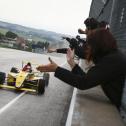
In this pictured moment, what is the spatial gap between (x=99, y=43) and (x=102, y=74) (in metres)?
0.36

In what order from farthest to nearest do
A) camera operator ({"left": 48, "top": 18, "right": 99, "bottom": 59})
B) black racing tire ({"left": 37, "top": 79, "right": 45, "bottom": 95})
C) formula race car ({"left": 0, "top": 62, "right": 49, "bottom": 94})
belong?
black racing tire ({"left": 37, "top": 79, "right": 45, "bottom": 95}) → formula race car ({"left": 0, "top": 62, "right": 49, "bottom": 94}) → camera operator ({"left": 48, "top": 18, "right": 99, "bottom": 59})

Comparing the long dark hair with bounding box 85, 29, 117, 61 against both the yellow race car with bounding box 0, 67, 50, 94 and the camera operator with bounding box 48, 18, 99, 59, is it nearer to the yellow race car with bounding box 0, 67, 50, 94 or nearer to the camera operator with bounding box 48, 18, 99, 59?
the camera operator with bounding box 48, 18, 99, 59

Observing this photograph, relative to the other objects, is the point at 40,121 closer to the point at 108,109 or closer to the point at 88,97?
the point at 88,97

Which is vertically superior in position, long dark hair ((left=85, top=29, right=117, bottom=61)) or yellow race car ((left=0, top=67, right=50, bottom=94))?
long dark hair ((left=85, top=29, right=117, bottom=61))

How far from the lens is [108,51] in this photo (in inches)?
225

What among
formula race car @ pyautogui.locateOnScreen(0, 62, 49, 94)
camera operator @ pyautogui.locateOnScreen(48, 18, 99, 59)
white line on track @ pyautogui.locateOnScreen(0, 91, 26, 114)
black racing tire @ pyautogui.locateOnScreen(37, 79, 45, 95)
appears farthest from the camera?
black racing tire @ pyautogui.locateOnScreen(37, 79, 45, 95)

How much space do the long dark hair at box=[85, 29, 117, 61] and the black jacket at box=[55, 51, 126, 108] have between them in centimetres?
9

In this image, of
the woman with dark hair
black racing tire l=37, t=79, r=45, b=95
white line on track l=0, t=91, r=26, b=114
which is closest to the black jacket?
the woman with dark hair

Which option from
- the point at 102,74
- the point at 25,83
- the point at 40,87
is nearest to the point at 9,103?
the point at 40,87

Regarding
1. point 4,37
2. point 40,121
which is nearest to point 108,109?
point 40,121

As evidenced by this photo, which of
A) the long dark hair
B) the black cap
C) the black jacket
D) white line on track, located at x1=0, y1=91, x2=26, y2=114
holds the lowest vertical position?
white line on track, located at x1=0, y1=91, x2=26, y2=114

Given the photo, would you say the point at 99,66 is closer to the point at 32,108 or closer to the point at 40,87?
the point at 32,108

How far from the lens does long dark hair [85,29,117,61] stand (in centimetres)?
557

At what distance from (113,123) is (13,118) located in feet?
13.7
